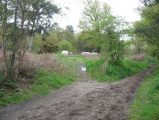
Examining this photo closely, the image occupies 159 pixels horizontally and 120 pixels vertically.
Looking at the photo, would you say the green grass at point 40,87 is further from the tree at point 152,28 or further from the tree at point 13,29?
the tree at point 152,28

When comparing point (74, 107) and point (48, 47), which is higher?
point (48, 47)

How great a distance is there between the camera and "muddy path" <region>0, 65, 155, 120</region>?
7863 mm

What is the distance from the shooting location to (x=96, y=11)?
4050 cm

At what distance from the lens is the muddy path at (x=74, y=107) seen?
25.8 ft

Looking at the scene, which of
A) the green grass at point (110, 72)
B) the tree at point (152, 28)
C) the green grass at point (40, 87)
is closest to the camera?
the green grass at point (40, 87)

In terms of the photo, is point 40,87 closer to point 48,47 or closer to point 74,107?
point 74,107

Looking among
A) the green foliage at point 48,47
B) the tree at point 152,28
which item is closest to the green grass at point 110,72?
the tree at point 152,28

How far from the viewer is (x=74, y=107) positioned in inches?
355

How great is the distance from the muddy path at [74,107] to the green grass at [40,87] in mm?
459

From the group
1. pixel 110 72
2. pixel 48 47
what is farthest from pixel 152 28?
pixel 48 47

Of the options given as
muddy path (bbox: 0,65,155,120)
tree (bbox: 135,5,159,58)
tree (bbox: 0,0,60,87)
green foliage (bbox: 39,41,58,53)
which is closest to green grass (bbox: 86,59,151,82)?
tree (bbox: 135,5,159,58)

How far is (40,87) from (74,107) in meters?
3.66

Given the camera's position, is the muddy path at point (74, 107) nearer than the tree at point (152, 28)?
Yes

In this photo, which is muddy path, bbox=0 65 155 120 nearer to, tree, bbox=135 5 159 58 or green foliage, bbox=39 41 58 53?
tree, bbox=135 5 159 58
